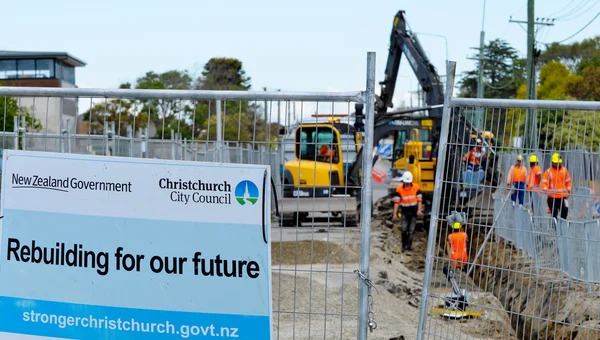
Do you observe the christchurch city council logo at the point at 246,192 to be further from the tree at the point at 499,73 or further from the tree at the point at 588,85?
the tree at the point at 499,73

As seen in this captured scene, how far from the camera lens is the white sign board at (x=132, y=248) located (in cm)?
455

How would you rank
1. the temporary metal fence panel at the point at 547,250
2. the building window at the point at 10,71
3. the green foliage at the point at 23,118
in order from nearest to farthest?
the green foliage at the point at 23,118, the temporary metal fence panel at the point at 547,250, the building window at the point at 10,71

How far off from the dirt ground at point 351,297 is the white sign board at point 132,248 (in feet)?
1.10

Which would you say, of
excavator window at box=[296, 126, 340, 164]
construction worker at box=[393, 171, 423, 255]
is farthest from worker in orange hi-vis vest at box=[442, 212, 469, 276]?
construction worker at box=[393, 171, 423, 255]

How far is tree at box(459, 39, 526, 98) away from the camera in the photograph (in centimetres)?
7794

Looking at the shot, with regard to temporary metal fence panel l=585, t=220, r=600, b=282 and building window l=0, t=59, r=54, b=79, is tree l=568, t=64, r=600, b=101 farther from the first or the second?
temporary metal fence panel l=585, t=220, r=600, b=282

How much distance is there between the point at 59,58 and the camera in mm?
44344

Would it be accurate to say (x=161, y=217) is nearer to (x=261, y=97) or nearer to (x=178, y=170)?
(x=178, y=170)

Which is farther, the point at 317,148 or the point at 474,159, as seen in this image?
the point at 474,159

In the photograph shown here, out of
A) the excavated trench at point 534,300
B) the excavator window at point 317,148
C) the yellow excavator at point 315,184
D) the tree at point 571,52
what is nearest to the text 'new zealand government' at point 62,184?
the yellow excavator at point 315,184

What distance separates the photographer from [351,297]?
9.91 meters

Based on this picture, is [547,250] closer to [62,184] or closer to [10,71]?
[62,184]

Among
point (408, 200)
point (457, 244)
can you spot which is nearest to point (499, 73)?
point (408, 200)

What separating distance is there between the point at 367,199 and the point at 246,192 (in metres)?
0.68
